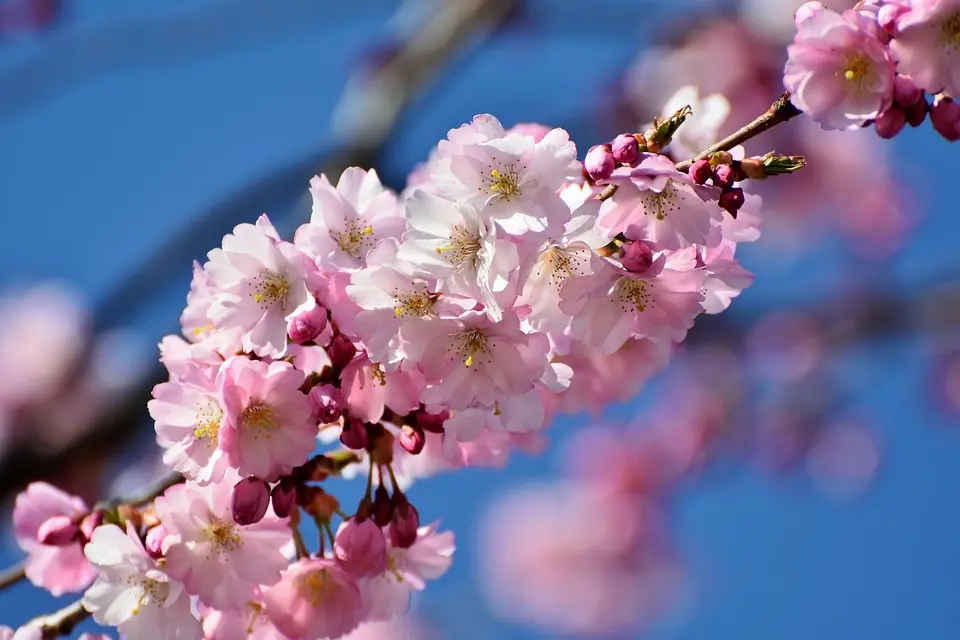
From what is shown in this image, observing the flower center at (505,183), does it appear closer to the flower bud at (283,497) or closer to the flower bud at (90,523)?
the flower bud at (283,497)

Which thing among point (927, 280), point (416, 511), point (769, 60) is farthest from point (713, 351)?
point (416, 511)

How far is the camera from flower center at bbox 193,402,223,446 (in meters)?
1.44

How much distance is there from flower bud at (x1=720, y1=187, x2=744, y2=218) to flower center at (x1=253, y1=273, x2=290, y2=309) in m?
0.62

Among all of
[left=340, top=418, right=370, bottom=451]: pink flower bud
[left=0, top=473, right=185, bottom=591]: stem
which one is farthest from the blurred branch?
[left=340, top=418, right=370, bottom=451]: pink flower bud

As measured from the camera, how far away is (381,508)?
5.21 feet

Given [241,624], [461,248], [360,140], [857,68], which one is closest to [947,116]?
[857,68]

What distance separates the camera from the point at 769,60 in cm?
502

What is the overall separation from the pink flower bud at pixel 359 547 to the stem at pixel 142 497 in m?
0.29

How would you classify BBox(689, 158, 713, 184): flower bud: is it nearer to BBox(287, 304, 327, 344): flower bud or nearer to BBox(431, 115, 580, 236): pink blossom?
BBox(431, 115, 580, 236): pink blossom

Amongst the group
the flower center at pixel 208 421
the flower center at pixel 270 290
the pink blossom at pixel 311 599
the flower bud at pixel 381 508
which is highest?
the flower center at pixel 270 290

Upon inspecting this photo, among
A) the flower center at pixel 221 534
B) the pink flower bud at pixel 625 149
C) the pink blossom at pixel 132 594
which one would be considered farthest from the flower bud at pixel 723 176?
the pink blossom at pixel 132 594

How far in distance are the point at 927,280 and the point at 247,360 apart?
4.73m

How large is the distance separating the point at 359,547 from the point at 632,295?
56 centimetres

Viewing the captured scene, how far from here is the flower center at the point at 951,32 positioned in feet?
4.41
